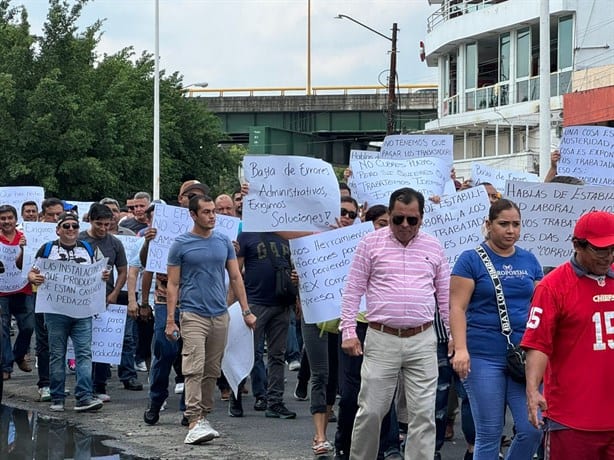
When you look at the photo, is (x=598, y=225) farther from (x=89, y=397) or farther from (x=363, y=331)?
(x=89, y=397)

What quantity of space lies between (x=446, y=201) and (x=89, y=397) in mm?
4055

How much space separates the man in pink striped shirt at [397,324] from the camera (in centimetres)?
759

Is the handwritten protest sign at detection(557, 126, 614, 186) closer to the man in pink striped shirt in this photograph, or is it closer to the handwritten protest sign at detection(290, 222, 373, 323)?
the handwritten protest sign at detection(290, 222, 373, 323)

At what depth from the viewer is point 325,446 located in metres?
8.80

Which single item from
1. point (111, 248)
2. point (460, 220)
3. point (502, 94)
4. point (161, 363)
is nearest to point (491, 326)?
point (460, 220)

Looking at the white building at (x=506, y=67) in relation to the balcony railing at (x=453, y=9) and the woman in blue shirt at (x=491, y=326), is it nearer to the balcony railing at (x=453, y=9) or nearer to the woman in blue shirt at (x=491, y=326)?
the balcony railing at (x=453, y=9)

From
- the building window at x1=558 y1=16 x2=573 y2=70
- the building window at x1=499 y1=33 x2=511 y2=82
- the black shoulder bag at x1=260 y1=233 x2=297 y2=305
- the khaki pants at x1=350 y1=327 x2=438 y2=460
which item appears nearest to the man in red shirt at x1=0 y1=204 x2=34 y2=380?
the black shoulder bag at x1=260 y1=233 x2=297 y2=305

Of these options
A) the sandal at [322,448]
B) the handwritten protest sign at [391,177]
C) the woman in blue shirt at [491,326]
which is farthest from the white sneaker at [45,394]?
the woman in blue shirt at [491,326]

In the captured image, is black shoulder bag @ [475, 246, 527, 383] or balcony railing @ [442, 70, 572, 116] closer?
black shoulder bag @ [475, 246, 527, 383]

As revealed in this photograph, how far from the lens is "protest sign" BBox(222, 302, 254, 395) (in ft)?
34.3

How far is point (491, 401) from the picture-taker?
7039 millimetres

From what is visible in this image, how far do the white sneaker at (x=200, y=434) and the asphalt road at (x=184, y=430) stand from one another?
0.05 metres

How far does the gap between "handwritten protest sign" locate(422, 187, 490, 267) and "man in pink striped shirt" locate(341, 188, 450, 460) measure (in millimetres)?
1162

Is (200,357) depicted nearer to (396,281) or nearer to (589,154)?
(396,281)
